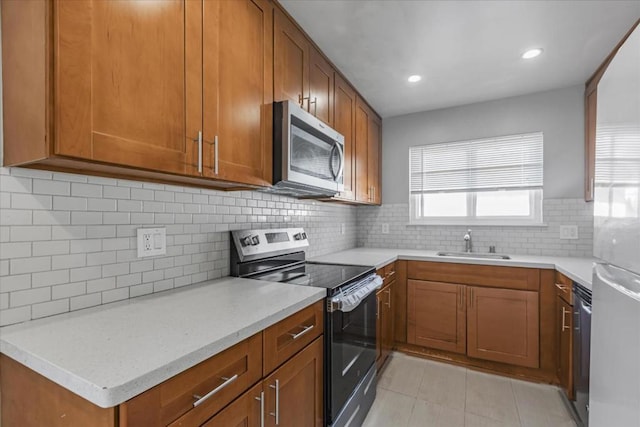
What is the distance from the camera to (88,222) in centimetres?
108

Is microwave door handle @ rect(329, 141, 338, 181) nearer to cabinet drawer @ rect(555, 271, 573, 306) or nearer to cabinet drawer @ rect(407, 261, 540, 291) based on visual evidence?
cabinet drawer @ rect(407, 261, 540, 291)

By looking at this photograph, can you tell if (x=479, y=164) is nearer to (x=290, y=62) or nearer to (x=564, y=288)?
(x=564, y=288)

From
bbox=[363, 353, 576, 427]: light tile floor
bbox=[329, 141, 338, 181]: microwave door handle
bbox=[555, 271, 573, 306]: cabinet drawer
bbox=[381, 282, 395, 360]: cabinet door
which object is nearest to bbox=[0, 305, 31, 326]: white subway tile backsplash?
bbox=[329, 141, 338, 181]: microwave door handle

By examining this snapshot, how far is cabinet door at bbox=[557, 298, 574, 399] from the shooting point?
188 cm

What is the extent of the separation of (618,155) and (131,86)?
1.43 m

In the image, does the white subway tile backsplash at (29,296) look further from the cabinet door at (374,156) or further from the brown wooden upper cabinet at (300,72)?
the cabinet door at (374,156)

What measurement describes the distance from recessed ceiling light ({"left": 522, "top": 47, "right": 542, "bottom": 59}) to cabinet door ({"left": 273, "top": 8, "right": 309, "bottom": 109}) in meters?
1.53

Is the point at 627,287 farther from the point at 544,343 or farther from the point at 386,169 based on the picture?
the point at 386,169

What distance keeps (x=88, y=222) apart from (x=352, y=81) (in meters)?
2.13

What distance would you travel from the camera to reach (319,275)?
5.81 feet

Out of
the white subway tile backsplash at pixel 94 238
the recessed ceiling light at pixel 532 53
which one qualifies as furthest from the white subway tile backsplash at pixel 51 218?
the recessed ceiling light at pixel 532 53

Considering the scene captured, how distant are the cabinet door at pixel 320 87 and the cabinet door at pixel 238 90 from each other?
0.45 meters

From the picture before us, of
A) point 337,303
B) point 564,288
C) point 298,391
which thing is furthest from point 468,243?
point 298,391

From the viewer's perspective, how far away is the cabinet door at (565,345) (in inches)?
74.1
